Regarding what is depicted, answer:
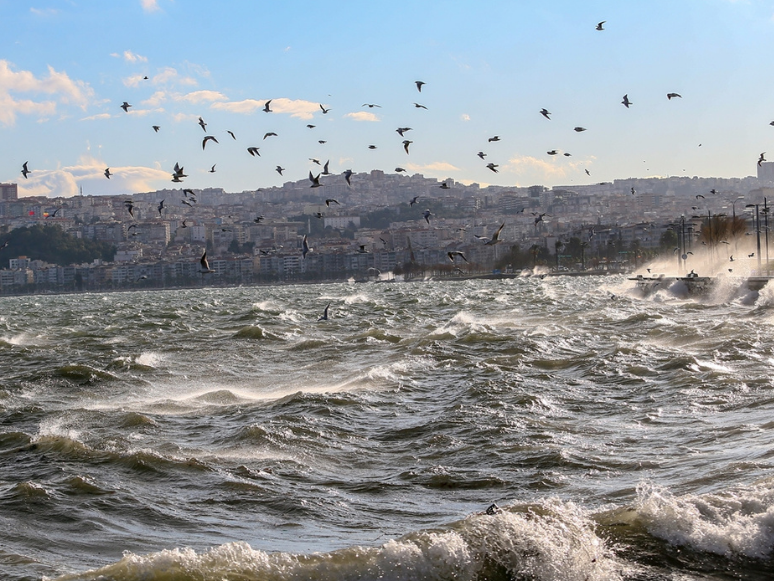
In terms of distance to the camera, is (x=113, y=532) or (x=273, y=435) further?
(x=273, y=435)

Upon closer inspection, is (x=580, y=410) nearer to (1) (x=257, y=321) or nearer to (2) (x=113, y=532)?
(2) (x=113, y=532)

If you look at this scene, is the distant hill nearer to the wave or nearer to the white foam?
the wave

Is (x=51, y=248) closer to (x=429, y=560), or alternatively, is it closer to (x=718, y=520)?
(x=429, y=560)

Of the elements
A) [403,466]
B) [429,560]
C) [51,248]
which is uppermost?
[51,248]

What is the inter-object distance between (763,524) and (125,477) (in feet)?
19.9

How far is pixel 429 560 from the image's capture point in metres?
6.59

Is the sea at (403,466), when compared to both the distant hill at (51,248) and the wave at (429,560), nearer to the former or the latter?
the wave at (429,560)

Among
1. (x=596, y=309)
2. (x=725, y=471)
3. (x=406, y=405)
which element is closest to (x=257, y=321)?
(x=596, y=309)

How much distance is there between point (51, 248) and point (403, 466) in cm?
18065

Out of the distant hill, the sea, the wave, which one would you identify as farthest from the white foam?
the distant hill

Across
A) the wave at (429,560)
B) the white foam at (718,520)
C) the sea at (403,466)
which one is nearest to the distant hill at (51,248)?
the sea at (403,466)

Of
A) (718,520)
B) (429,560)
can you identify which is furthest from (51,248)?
(718,520)

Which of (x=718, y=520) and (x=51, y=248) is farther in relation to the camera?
(x=51, y=248)

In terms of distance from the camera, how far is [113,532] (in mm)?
8086
